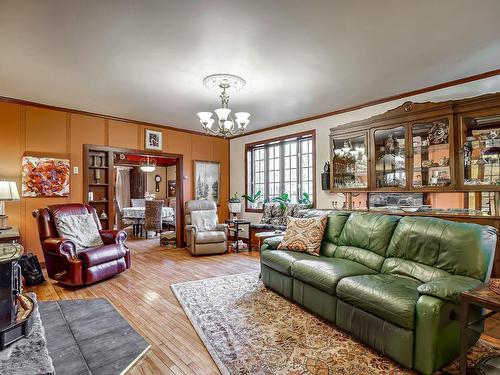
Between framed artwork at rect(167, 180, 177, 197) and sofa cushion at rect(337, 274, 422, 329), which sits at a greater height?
framed artwork at rect(167, 180, 177, 197)

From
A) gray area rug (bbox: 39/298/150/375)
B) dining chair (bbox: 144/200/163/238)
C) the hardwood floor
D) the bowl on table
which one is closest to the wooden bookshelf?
the hardwood floor

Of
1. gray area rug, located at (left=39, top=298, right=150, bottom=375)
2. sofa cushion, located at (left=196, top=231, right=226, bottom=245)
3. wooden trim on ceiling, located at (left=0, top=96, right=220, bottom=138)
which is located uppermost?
wooden trim on ceiling, located at (left=0, top=96, right=220, bottom=138)

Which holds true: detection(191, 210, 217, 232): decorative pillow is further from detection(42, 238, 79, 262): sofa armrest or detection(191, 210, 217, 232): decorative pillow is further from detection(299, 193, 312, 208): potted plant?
detection(42, 238, 79, 262): sofa armrest

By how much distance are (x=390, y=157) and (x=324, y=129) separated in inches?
60.6

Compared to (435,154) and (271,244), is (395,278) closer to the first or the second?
(271,244)

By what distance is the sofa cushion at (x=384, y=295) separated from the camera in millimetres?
1909

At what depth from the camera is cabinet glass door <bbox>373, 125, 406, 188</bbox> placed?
12.7ft

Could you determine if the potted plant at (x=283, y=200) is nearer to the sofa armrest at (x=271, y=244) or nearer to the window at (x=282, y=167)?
the window at (x=282, y=167)

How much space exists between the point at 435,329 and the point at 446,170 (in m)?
2.33

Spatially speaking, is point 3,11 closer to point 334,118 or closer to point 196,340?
point 196,340

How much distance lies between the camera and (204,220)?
19.0 ft

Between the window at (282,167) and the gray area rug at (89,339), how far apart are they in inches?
157

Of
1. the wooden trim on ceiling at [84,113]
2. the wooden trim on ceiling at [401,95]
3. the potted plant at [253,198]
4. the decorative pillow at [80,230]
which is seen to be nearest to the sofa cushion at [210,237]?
the potted plant at [253,198]

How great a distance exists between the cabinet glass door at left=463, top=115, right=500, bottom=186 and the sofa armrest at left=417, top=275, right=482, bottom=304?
1.73 m
